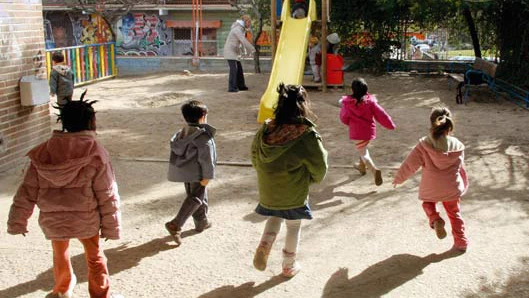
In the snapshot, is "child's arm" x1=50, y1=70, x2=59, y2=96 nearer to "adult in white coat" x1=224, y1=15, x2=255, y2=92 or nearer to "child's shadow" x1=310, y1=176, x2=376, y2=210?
"child's shadow" x1=310, y1=176, x2=376, y2=210

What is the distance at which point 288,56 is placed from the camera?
483 inches

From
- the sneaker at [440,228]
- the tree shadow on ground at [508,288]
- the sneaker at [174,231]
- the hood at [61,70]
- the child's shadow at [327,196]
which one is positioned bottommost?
the tree shadow on ground at [508,288]

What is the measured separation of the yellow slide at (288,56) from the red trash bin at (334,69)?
112 cm

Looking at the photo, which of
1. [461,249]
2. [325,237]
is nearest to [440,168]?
[461,249]

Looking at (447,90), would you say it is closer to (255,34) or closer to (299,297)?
(255,34)

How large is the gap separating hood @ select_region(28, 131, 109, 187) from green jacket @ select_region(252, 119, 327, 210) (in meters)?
1.04

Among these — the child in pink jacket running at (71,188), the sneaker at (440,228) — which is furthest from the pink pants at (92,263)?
the sneaker at (440,228)

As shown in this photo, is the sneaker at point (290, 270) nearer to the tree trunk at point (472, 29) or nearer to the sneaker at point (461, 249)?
the sneaker at point (461, 249)

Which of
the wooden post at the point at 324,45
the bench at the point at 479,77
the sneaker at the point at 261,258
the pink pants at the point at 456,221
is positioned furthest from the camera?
the wooden post at the point at 324,45

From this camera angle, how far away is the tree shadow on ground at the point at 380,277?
156 inches

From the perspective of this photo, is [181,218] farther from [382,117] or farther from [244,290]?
[382,117]

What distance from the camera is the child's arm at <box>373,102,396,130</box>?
20.0 ft

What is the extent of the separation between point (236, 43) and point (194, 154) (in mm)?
9735

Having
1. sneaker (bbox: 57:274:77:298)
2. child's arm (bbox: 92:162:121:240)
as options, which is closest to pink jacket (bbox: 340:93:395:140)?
child's arm (bbox: 92:162:121:240)
